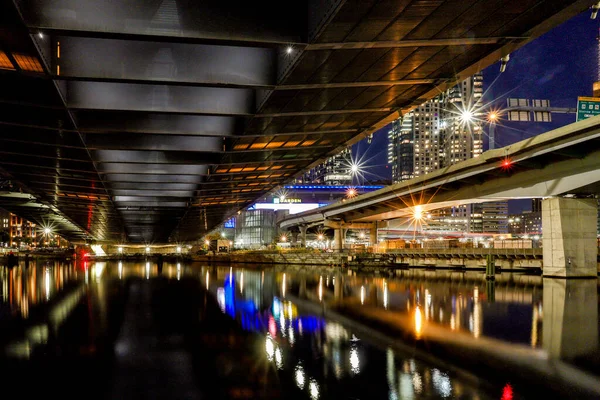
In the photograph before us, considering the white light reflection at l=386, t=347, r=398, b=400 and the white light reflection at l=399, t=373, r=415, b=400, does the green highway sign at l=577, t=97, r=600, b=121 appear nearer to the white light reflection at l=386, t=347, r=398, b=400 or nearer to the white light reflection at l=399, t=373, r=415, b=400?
the white light reflection at l=386, t=347, r=398, b=400

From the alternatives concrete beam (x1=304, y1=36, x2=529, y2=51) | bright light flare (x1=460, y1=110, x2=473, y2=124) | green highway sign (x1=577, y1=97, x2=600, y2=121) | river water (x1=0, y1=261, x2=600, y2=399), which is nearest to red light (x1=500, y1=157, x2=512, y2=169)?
bright light flare (x1=460, y1=110, x2=473, y2=124)

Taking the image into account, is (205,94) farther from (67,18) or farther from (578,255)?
(578,255)

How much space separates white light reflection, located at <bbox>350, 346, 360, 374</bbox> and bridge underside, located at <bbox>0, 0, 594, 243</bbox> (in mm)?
8300

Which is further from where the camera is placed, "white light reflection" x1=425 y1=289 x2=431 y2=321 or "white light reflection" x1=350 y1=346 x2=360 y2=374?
"white light reflection" x1=425 y1=289 x2=431 y2=321

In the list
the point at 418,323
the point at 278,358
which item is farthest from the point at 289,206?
the point at 278,358

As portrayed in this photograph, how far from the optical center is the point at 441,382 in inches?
400

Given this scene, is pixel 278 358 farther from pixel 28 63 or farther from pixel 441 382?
pixel 28 63

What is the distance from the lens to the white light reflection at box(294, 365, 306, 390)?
32.9ft

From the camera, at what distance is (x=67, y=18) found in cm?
1444

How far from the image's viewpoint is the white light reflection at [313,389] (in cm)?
920

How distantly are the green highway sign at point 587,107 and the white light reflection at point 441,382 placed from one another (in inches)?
1284

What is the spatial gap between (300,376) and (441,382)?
268 centimetres

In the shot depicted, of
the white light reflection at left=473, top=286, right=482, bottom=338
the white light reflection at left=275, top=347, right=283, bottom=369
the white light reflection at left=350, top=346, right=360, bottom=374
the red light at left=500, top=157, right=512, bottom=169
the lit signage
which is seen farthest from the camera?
the lit signage

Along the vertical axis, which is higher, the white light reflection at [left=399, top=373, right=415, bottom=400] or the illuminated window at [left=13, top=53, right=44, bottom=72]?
the illuminated window at [left=13, top=53, right=44, bottom=72]
